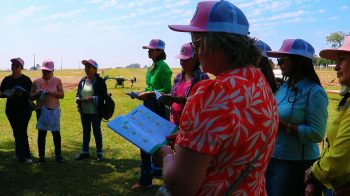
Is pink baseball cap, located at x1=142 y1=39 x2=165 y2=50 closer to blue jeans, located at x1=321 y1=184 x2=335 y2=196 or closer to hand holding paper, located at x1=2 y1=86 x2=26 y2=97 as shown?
hand holding paper, located at x1=2 y1=86 x2=26 y2=97

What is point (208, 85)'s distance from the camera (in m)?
1.24

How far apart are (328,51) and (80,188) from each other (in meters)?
4.25

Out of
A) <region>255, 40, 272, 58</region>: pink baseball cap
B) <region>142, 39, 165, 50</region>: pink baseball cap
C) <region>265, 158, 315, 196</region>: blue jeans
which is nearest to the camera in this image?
<region>255, 40, 272, 58</region>: pink baseball cap

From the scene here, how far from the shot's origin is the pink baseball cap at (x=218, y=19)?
1.34 metres

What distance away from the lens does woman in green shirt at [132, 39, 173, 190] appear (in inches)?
183

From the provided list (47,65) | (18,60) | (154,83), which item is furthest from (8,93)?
(154,83)

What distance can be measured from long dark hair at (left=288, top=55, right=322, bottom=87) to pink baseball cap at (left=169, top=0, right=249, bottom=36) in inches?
59.4

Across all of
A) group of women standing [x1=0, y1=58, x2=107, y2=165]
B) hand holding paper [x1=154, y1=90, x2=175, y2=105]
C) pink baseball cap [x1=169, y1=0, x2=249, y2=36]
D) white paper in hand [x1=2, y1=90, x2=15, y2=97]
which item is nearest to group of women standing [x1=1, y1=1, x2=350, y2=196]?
pink baseball cap [x1=169, y1=0, x2=249, y2=36]

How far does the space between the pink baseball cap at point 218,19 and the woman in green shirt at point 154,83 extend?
3127 millimetres

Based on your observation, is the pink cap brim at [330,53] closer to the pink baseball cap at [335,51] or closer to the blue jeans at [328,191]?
the pink baseball cap at [335,51]

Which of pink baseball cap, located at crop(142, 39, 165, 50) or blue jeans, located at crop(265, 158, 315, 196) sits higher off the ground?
pink baseball cap, located at crop(142, 39, 165, 50)

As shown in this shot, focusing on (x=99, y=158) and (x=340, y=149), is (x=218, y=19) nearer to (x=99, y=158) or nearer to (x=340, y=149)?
(x=340, y=149)

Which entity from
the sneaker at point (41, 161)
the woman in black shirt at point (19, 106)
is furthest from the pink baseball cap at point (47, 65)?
the sneaker at point (41, 161)

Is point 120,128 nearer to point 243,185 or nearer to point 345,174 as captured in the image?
point 243,185
